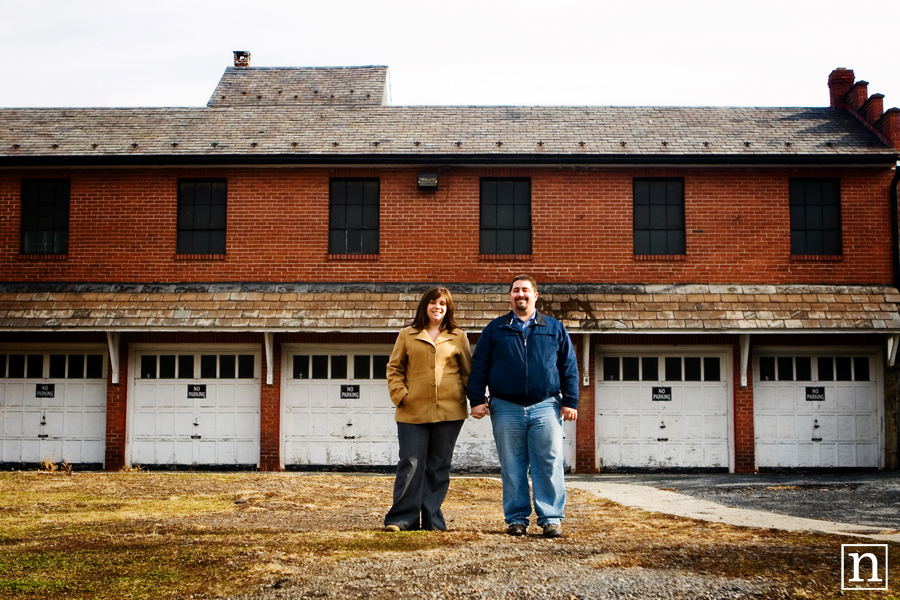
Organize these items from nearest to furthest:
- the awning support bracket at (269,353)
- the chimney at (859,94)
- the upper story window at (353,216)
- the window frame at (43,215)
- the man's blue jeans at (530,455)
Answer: the man's blue jeans at (530,455), the awning support bracket at (269,353), the upper story window at (353,216), the window frame at (43,215), the chimney at (859,94)

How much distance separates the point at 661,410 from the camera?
15.0 metres

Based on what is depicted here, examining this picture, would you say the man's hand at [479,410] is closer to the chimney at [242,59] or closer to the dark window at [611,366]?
the dark window at [611,366]

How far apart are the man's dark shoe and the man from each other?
0.07m

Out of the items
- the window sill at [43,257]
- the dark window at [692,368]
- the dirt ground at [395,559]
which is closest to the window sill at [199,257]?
the window sill at [43,257]

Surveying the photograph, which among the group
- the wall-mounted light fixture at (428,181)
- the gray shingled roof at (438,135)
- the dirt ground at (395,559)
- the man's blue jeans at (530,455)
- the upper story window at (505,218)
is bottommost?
the dirt ground at (395,559)

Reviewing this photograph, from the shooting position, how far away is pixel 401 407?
6.65 m

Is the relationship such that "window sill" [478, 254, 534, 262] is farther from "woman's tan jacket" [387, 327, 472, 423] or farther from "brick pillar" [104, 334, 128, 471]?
"woman's tan jacket" [387, 327, 472, 423]

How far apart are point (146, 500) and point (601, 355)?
26.5 ft

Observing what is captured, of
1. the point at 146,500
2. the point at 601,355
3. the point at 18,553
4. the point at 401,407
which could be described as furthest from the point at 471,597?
the point at 601,355

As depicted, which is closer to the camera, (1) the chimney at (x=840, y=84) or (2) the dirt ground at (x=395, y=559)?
(2) the dirt ground at (x=395, y=559)

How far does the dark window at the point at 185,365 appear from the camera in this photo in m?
15.3

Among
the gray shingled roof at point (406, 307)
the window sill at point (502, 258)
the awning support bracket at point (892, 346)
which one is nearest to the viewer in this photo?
the gray shingled roof at point (406, 307)

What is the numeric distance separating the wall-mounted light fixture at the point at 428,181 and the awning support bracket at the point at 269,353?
3647 millimetres

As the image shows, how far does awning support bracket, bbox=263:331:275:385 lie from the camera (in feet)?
48.0
